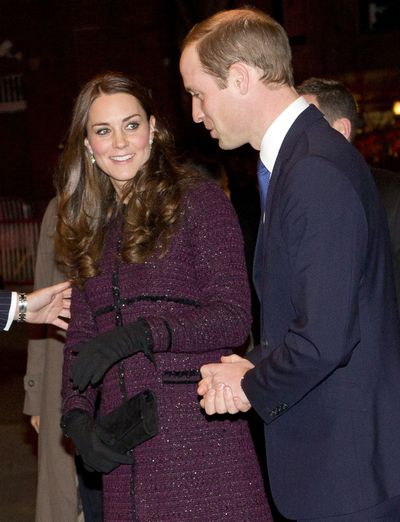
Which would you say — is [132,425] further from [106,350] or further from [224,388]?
[224,388]

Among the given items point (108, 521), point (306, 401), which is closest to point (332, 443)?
point (306, 401)

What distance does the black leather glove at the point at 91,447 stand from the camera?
312 cm

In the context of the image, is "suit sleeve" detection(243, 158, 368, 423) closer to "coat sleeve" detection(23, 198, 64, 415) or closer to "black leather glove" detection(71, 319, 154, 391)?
"black leather glove" detection(71, 319, 154, 391)

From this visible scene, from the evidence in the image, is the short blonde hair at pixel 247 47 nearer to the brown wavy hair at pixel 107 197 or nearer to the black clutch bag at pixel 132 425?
the brown wavy hair at pixel 107 197

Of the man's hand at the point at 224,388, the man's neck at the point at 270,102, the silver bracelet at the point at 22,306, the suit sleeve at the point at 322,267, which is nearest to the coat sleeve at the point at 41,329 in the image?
the silver bracelet at the point at 22,306

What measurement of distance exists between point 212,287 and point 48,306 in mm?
1138

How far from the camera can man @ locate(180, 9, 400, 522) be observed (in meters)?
2.39

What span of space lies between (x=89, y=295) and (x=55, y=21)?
2149 cm

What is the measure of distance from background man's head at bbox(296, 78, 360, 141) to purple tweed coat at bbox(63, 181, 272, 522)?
4.76 ft

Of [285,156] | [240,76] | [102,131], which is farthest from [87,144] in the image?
[285,156]

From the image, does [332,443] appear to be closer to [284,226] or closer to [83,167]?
[284,226]

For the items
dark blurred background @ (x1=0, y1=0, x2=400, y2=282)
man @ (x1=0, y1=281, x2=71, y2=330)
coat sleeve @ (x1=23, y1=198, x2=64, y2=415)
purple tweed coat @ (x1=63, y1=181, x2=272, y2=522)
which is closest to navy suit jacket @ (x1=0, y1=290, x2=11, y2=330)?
man @ (x1=0, y1=281, x2=71, y2=330)

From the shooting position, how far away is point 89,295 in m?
3.39

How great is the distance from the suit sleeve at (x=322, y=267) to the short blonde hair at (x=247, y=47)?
38cm
